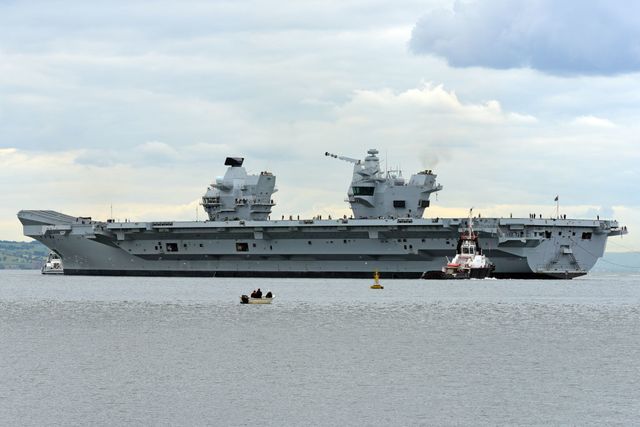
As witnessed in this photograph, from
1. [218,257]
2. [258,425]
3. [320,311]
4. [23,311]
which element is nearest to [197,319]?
[320,311]

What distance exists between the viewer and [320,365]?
28.6 m

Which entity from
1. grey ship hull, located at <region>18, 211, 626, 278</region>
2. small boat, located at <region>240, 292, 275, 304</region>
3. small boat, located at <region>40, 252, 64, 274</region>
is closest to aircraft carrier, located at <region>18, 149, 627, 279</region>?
grey ship hull, located at <region>18, 211, 626, 278</region>

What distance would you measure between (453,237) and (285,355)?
43041mm

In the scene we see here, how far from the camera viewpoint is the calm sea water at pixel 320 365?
71.9 ft

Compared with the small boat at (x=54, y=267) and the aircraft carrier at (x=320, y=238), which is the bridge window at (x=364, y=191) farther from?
the small boat at (x=54, y=267)

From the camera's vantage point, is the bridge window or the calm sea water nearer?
the calm sea water

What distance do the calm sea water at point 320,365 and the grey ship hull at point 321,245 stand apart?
2015cm

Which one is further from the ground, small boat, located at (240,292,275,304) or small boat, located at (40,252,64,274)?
small boat, located at (40,252,64,274)

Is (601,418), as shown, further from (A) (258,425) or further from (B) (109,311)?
(B) (109,311)

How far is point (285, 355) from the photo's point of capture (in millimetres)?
30719

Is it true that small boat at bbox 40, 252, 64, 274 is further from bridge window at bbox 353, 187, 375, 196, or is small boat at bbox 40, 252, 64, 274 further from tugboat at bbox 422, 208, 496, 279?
tugboat at bbox 422, 208, 496, 279

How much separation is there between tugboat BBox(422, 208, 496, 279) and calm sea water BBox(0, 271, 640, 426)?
1886 centimetres

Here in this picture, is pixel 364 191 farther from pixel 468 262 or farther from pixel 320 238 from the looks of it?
pixel 468 262

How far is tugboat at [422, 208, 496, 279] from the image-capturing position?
2761 inches
